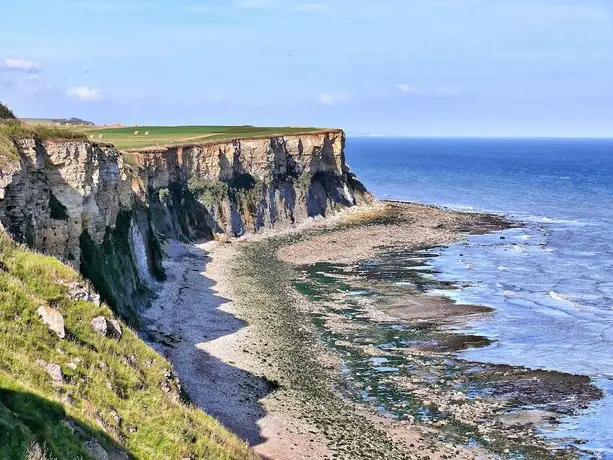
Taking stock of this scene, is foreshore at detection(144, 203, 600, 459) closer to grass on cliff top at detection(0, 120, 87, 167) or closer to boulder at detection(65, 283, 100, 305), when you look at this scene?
boulder at detection(65, 283, 100, 305)

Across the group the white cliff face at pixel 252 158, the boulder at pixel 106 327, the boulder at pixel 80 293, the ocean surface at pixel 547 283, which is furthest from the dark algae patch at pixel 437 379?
the white cliff face at pixel 252 158

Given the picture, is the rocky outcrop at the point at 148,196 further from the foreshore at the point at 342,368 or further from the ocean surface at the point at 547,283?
the ocean surface at the point at 547,283

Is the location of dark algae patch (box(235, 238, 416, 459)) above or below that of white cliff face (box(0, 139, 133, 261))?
below

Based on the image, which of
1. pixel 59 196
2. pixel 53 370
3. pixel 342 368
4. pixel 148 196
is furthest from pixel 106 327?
pixel 148 196

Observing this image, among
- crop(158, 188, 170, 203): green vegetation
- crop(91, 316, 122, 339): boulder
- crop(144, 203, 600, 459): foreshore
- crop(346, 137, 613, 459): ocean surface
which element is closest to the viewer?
crop(91, 316, 122, 339): boulder

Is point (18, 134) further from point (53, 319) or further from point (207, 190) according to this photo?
point (207, 190)

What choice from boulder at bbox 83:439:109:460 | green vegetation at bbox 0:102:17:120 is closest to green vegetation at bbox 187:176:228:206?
green vegetation at bbox 0:102:17:120
